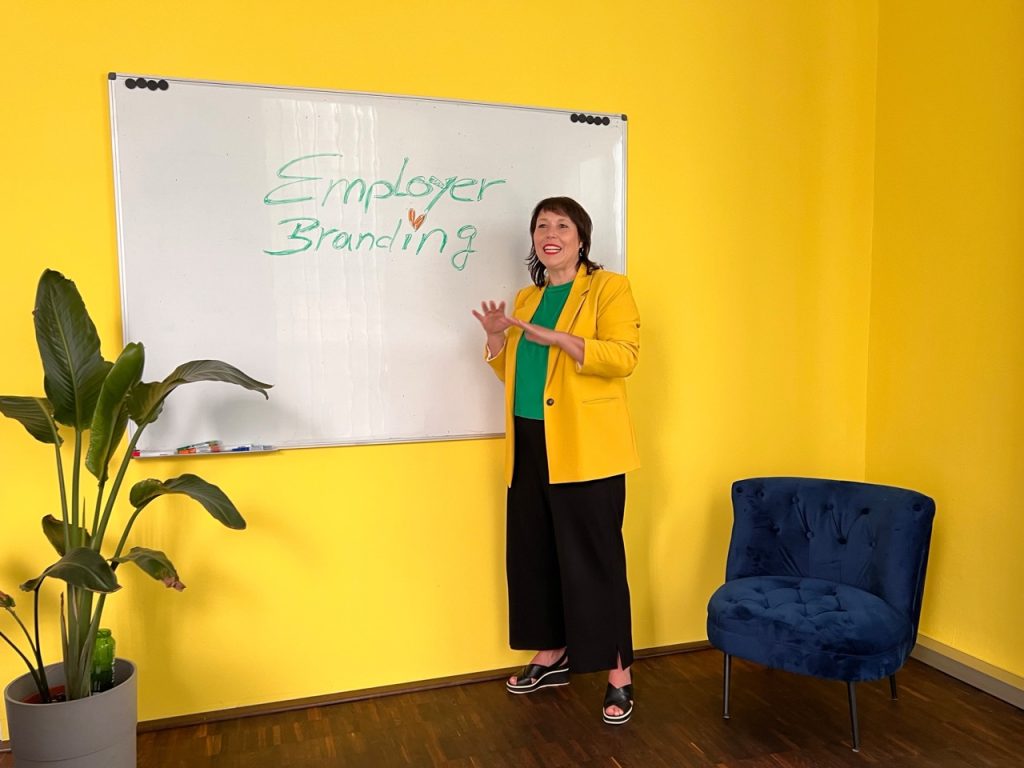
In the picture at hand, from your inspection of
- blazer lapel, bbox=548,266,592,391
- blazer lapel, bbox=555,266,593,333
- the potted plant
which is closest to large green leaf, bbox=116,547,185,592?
the potted plant

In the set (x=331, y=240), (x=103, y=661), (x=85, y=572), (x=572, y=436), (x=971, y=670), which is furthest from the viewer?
(x=971, y=670)

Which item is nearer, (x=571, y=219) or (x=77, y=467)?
(x=77, y=467)

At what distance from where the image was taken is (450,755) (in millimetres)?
2246

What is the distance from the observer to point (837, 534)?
2586mm

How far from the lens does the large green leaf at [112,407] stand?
1894mm

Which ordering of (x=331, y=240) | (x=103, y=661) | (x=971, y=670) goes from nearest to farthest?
(x=103, y=661) < (x=331, y=240) < (x=971, y=670)

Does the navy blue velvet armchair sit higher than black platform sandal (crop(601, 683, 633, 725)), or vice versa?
the navy blue velvet armchair

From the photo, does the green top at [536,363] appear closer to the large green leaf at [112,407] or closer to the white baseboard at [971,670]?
the large green leaf at [112,407]

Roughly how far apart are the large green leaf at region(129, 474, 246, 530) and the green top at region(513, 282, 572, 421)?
2.91 ft

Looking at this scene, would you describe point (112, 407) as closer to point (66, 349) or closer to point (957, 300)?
point (66, 349)

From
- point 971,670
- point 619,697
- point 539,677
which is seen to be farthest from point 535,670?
A: point 971,670

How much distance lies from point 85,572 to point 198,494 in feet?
1.03

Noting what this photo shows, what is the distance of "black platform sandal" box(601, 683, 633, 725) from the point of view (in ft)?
7.94

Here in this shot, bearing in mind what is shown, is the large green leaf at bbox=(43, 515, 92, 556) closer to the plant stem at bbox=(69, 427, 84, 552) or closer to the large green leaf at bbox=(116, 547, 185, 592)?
the plant stem at bbox=(69, 427, 84, 552)
